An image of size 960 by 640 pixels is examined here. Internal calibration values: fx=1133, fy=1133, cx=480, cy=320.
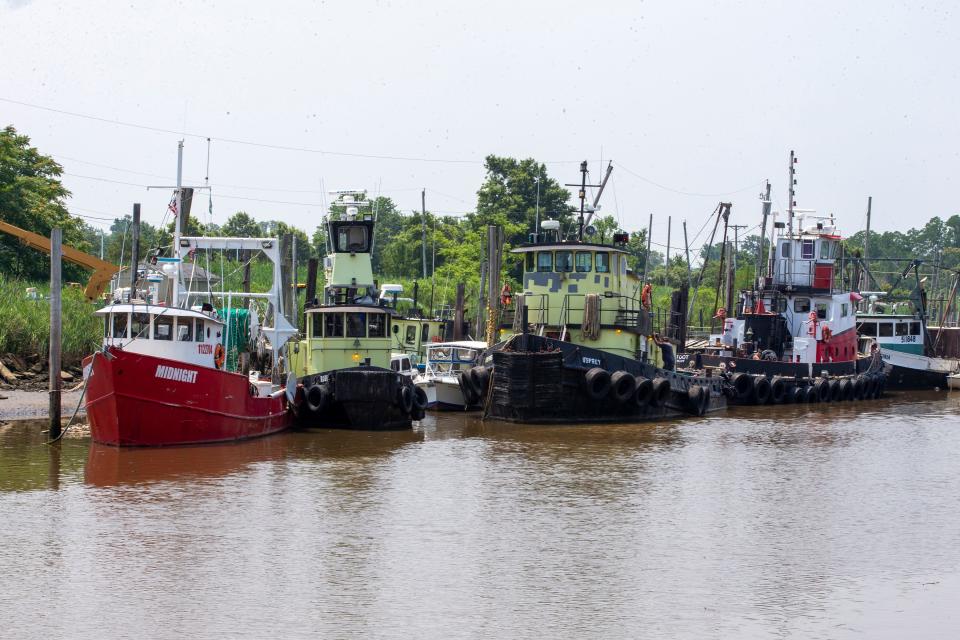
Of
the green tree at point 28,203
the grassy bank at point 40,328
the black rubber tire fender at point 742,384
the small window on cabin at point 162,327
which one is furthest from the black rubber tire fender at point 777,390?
the green tree at point 28,203

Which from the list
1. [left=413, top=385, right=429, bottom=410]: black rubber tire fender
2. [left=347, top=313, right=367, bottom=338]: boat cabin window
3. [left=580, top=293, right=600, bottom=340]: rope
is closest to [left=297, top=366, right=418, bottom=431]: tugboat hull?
[left=413, top=385, right=429, bottom=410]: black rubber tire fender

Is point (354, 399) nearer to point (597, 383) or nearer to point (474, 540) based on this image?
point (597, 383)

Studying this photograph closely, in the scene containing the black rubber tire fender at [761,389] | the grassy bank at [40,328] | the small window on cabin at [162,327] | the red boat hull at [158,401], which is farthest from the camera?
the black rubber tire fender at [761,389]

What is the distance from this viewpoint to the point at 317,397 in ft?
92.5

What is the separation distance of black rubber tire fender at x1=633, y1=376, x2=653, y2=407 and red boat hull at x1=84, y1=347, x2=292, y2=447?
1115 centimetres

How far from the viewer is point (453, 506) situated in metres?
19.3

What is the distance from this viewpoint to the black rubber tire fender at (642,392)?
31250mm

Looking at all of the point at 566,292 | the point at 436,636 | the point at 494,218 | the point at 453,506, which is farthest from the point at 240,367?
the point at 494,218

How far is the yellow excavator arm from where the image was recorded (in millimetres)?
41156

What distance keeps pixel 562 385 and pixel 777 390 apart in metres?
12.8

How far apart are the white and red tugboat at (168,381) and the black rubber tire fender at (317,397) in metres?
1.37

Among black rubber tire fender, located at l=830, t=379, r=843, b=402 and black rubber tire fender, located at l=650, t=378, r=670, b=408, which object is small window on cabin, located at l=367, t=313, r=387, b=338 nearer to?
black rubber tire fender, located at l=650, t=378, r=670, b=408

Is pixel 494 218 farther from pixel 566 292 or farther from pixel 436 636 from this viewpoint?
pixel 436 636

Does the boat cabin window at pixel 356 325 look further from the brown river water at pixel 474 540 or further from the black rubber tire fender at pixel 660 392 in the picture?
the black rubber tire fender at pixel 660 392
